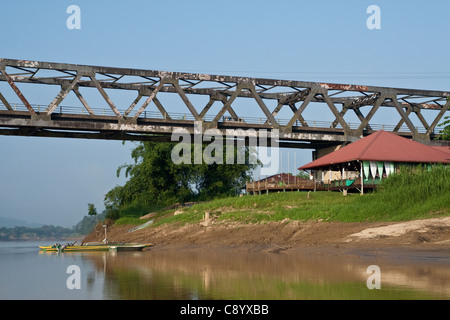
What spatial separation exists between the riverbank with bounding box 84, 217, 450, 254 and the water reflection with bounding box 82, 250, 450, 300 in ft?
8.19

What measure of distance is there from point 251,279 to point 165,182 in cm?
4266

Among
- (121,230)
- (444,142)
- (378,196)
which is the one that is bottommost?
(121,230)

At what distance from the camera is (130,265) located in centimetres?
2570

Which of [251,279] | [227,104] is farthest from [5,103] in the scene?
[251,279]

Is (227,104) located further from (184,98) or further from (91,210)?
(91,210)

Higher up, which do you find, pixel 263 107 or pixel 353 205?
pixel 263 107

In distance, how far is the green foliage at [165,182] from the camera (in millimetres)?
59344

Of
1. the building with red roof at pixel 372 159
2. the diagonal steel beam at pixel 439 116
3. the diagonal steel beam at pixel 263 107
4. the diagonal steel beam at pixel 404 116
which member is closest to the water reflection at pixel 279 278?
the building with red roof at pixel 372 159

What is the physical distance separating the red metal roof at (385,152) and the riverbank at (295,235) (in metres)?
12.8

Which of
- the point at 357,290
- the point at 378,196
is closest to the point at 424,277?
the point at 357,290

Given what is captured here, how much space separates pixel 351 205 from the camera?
3478 cm
